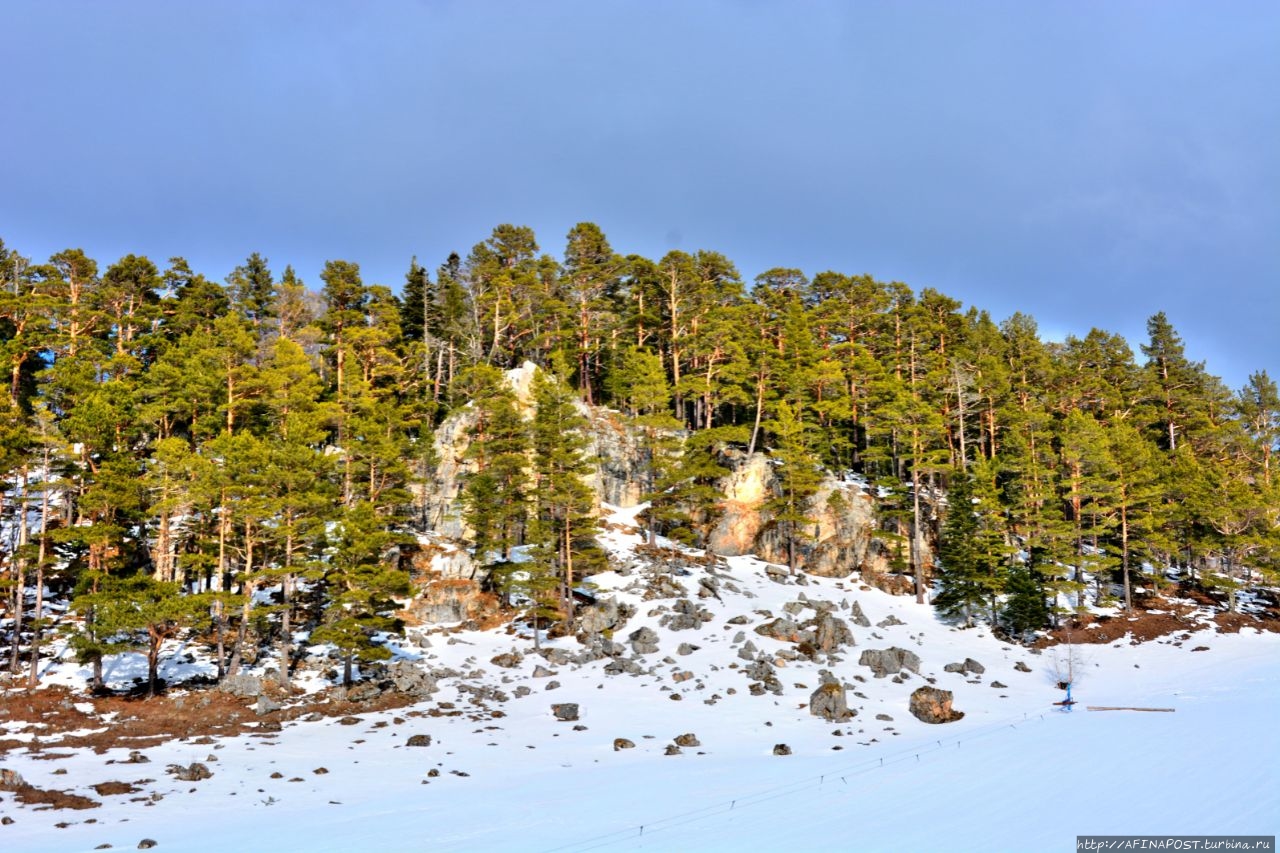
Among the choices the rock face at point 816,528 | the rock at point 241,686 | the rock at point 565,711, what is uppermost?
the rock face at point 816,528

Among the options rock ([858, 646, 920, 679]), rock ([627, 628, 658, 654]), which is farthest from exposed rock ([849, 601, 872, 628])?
rock ([627, 628, 658, 654])

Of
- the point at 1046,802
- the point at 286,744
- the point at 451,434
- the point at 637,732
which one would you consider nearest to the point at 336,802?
the point at 286,744

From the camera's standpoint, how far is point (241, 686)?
29516mm

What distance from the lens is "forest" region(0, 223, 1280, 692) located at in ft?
99.2

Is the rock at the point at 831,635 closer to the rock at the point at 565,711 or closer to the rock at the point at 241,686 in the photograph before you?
the rock at the point at 565,711

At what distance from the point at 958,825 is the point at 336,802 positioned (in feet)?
57.2

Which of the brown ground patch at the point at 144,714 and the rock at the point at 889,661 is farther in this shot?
the rock at the point at 889,661

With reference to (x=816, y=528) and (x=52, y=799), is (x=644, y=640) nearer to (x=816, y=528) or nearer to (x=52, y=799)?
(x=816, y=528)

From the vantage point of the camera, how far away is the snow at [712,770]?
638 inches

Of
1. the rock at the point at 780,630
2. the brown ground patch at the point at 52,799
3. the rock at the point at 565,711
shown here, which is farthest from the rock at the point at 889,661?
the brown ground patch at the point at 52,799

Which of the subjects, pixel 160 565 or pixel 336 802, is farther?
pixel 160 565

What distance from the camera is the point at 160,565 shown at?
33438 mm

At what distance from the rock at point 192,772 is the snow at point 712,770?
0.47 m

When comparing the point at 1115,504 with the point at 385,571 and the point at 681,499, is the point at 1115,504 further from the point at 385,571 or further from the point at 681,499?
the point at 385,571
